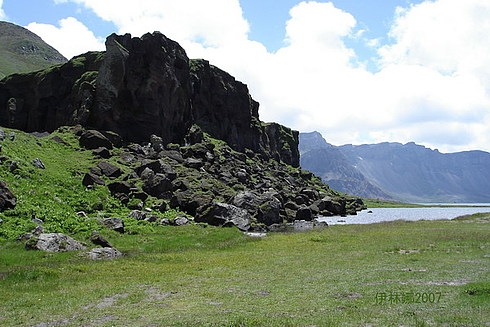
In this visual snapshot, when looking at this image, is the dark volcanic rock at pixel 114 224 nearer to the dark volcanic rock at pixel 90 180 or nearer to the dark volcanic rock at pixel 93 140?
the dark volcanic rock at pixel 90 180

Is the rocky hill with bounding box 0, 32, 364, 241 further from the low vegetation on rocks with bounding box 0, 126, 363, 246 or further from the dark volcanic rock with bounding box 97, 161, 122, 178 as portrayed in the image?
the low vegetation on rocks with bounding box 0, 126, 363, 246

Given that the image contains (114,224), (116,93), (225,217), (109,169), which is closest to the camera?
(114,224)

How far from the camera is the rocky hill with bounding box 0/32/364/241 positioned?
86.5m

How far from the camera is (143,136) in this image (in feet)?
468

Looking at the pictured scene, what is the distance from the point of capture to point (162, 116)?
150 meters

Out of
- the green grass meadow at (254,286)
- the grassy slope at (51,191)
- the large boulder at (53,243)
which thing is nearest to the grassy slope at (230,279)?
the green grass meadow at (254,286)

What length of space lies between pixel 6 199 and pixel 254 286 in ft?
138

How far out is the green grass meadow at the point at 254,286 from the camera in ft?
69.2

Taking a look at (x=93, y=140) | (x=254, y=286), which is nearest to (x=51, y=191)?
(x=93, y=140)

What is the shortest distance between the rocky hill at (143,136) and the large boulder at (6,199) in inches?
315

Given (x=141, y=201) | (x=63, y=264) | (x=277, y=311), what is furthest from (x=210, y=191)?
(x=277, y=311)

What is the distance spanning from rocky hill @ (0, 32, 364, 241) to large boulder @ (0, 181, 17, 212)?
26.3 ft

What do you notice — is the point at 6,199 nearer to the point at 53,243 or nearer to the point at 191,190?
the point at 53,243

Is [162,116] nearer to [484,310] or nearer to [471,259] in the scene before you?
[471,259]
